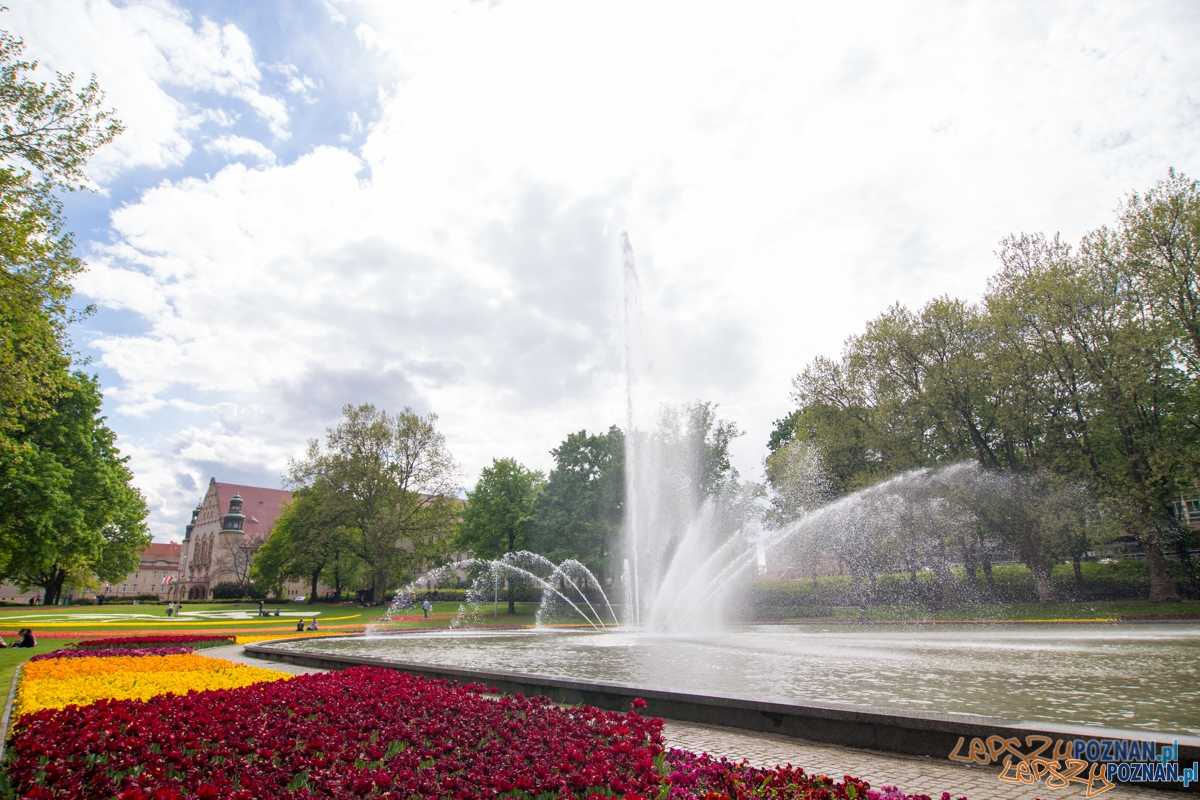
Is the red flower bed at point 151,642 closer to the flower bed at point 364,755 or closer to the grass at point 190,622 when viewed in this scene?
the grass at point 190,622

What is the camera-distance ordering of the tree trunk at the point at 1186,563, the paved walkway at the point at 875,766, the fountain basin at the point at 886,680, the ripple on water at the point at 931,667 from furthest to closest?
1. the tree trunk at the point at 1186,563
2. the ripple on water at the point at 931,667
3. the fountain basin at the point at 886,680
4. the paved walkway at the point at 875,766

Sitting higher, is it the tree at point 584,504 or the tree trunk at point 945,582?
the tree at point 584,504

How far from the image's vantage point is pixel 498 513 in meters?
52.4

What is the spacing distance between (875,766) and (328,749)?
537 cm

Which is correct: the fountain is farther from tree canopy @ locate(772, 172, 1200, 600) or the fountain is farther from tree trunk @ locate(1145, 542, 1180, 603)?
tree trunk @ locate(1145, 542, 1180, 603)

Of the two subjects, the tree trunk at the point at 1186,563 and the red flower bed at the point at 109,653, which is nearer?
the red flower bed at the point at 109,653

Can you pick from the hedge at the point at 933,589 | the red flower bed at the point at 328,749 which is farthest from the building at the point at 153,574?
the red flower bed at the point at 328,749

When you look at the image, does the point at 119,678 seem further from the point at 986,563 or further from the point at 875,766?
the point at 986,563

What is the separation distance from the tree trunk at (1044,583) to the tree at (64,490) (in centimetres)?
4611

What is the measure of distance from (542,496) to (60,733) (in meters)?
44.3

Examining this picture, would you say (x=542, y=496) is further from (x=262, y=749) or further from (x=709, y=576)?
(x=262, y=749)

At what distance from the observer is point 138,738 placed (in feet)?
19.7

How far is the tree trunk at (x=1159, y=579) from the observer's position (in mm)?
28609

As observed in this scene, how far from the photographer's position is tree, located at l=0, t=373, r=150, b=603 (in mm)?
28531
